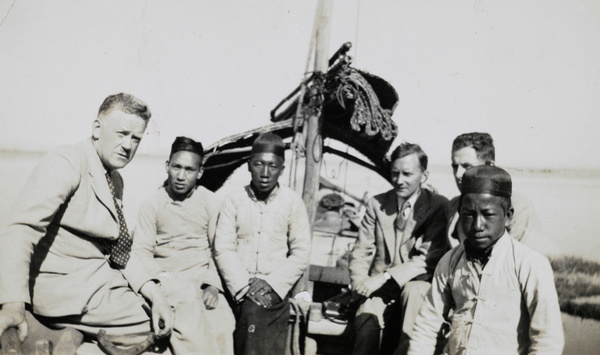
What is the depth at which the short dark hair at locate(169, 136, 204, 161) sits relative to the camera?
4203mm

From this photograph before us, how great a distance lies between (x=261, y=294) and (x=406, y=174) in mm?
1525

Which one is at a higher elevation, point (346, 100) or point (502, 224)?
point (346, 100)

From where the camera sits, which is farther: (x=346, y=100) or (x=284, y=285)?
(x=346, y=100)

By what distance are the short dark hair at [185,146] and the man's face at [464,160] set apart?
217 cm

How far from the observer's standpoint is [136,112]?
293 centimetres

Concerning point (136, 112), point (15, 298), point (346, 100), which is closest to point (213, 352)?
point (15, 298)

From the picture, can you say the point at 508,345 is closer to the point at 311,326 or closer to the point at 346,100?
the point at 311,326

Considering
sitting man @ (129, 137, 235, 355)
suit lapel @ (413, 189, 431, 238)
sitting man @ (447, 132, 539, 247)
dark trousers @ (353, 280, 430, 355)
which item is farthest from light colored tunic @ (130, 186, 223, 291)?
sitting man @ (447, 132, 539, 247)

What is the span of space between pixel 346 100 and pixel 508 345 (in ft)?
10.7

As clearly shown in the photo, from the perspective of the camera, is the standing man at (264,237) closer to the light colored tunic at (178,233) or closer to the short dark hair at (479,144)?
the light colored tunic at (178,233)

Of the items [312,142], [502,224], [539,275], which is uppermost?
[312,142]

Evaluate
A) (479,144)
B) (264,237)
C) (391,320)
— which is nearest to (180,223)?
(264,237)

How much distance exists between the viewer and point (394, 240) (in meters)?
4.09

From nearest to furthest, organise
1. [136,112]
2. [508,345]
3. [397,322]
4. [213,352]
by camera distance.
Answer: [508,345] → [136,112] → [213,352] → [397,322]
